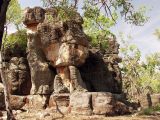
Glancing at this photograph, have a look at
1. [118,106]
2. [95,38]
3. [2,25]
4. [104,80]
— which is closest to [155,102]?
[104,80]

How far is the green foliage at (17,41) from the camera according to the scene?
87.9 ft

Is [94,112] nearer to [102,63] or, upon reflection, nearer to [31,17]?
[102,63]

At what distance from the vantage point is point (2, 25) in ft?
24.5

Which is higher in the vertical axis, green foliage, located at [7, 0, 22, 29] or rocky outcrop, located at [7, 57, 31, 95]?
green foliage, located at [7, 0, 22, 29]

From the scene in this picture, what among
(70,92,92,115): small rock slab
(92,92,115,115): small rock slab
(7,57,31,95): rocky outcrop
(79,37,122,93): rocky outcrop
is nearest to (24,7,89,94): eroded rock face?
(7,57,31,95): rocky outcrop

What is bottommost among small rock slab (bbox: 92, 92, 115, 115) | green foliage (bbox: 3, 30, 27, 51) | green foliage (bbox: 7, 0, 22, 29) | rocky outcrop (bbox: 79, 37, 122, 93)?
small rock slab (bbox: 92, 92, 115, 115)

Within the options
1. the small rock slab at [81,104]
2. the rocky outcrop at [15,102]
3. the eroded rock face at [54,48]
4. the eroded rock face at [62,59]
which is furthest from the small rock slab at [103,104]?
the rocky outcrop at [15,102]

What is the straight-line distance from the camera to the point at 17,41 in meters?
27.2

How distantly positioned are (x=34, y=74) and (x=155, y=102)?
10.4 m

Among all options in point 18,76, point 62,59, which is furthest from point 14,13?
point 62,59

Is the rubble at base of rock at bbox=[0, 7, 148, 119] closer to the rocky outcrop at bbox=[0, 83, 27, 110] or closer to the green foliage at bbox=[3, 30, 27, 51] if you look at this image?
the rocky outcrop at bbox=[0, 83, 27, 110]

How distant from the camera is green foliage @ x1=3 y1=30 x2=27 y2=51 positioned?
26.8 m

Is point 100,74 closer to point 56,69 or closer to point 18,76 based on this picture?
point 56,69

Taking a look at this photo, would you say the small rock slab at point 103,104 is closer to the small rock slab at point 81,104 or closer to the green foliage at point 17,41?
the small rock slab at point 81,104
